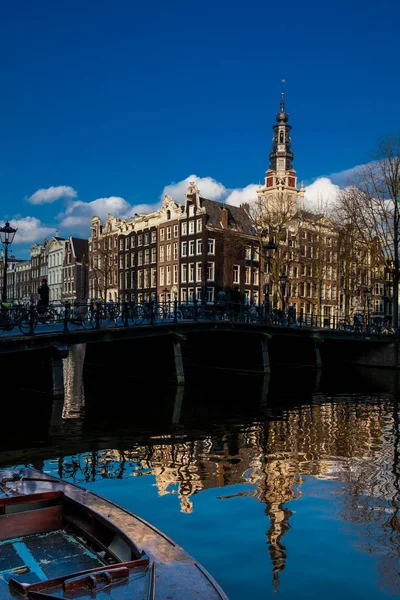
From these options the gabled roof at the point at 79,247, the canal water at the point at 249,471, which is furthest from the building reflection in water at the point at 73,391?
the gabled roof at the point at 79,247

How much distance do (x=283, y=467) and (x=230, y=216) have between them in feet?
188

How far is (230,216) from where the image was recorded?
225 ft

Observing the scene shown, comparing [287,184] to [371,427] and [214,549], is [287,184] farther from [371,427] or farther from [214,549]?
[214,549]

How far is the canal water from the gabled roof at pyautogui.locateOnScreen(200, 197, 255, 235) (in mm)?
41032

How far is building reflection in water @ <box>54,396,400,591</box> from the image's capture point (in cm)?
911

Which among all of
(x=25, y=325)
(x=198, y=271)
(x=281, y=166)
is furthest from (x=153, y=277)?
(x=25, y=325)

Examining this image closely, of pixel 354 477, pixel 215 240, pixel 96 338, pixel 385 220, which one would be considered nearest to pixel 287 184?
pixel 215 240

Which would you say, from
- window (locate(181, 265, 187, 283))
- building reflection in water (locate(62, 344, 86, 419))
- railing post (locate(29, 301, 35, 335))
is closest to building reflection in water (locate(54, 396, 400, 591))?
building reflection in water (locate(62, 344, 86, 419))

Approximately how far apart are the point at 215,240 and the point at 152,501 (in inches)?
2165

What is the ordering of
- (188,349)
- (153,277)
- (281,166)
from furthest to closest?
1. (281,166)
2. (153,277)
3. (188,349)

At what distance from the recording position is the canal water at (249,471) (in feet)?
25.1

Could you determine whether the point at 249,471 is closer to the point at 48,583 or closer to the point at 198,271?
the point at 48,583

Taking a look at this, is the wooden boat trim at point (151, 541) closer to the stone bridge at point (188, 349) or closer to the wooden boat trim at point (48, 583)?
the wooden boat trim at point (48, 583)

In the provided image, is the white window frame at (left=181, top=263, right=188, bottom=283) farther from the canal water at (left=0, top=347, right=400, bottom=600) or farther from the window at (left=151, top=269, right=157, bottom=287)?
the canal water at (left=0, top=347, right=400, bottom=600)
